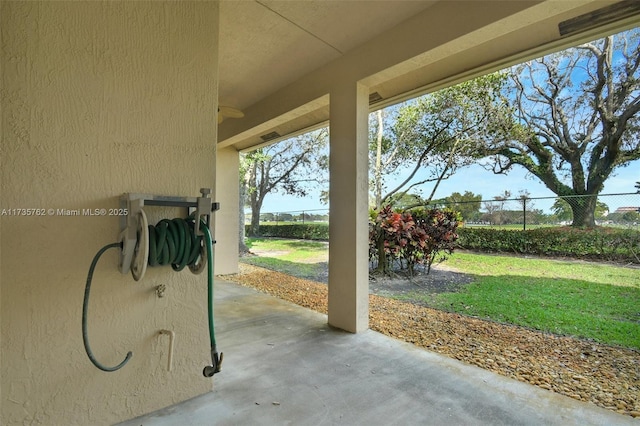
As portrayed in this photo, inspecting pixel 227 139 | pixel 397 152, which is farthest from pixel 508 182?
pixel 227 139

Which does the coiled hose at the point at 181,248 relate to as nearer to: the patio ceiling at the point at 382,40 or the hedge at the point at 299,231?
the patio ceiling at the point at 382,40

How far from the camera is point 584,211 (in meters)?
4.09

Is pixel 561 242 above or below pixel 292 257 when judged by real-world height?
above

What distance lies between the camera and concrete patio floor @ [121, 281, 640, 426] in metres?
1.62

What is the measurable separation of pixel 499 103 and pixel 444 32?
3.94 meters

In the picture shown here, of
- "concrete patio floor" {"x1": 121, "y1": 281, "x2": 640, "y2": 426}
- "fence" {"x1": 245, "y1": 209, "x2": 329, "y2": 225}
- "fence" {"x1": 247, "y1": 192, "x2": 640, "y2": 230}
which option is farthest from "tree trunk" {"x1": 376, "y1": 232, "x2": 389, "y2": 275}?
"fence" {"x1": 245, "y1": 209, "x2": 329, "y2": 225}

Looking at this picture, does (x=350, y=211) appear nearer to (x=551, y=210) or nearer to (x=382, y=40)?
(x=382, y=40)

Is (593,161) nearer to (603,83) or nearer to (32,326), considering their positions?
(603,83)

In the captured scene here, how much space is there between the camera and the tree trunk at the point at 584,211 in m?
4.00

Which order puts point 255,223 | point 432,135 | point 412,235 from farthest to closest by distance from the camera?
1. point 255,223
2. point 432,135
3. point 412,235

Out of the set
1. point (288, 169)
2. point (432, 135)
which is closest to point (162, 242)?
point (432, 135)

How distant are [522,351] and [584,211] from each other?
273 centimetres

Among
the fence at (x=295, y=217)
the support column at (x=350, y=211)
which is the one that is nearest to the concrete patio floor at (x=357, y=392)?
the support column at (x=350, y=211)

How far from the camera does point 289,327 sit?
3.08 m
